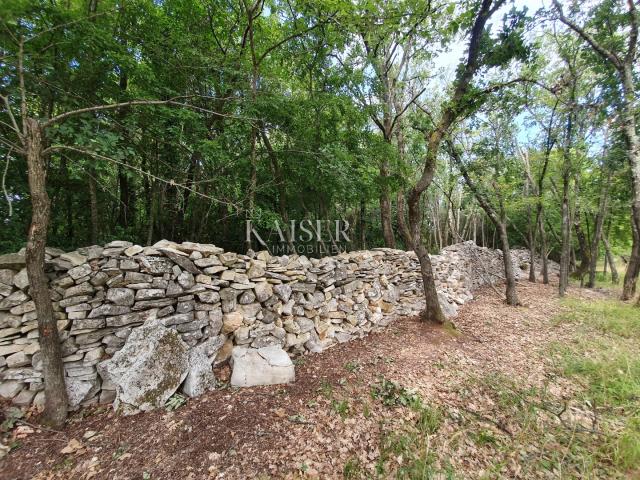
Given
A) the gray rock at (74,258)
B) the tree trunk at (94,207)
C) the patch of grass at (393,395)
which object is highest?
the tree trunk at (94,207)

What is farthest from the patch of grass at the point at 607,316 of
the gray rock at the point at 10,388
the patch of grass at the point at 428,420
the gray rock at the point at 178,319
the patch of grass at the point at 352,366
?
the gray rock at the point at 10,388

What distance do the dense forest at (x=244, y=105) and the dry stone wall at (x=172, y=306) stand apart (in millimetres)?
882

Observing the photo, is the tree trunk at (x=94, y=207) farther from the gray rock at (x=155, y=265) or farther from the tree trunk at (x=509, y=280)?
the tree trunk at (x=509, y=280)

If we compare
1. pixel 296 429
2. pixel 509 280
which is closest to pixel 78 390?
pixel 296 429

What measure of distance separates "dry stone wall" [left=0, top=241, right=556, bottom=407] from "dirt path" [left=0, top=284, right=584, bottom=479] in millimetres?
365

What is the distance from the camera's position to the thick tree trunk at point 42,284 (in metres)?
1.97

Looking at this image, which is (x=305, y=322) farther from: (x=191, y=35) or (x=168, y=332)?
(x=191, y=35)

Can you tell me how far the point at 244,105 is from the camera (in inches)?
149

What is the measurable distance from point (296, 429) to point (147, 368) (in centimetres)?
160

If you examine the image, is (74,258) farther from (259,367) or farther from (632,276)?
(632,276)

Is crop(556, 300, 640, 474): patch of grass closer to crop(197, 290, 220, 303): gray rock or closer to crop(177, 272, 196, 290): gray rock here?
crop(197, 290, 220, 303): gray rock

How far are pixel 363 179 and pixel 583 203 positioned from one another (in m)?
10.8

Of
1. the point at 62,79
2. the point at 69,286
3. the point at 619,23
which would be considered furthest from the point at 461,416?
the point at 619,23

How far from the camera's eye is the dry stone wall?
2.22 metres
